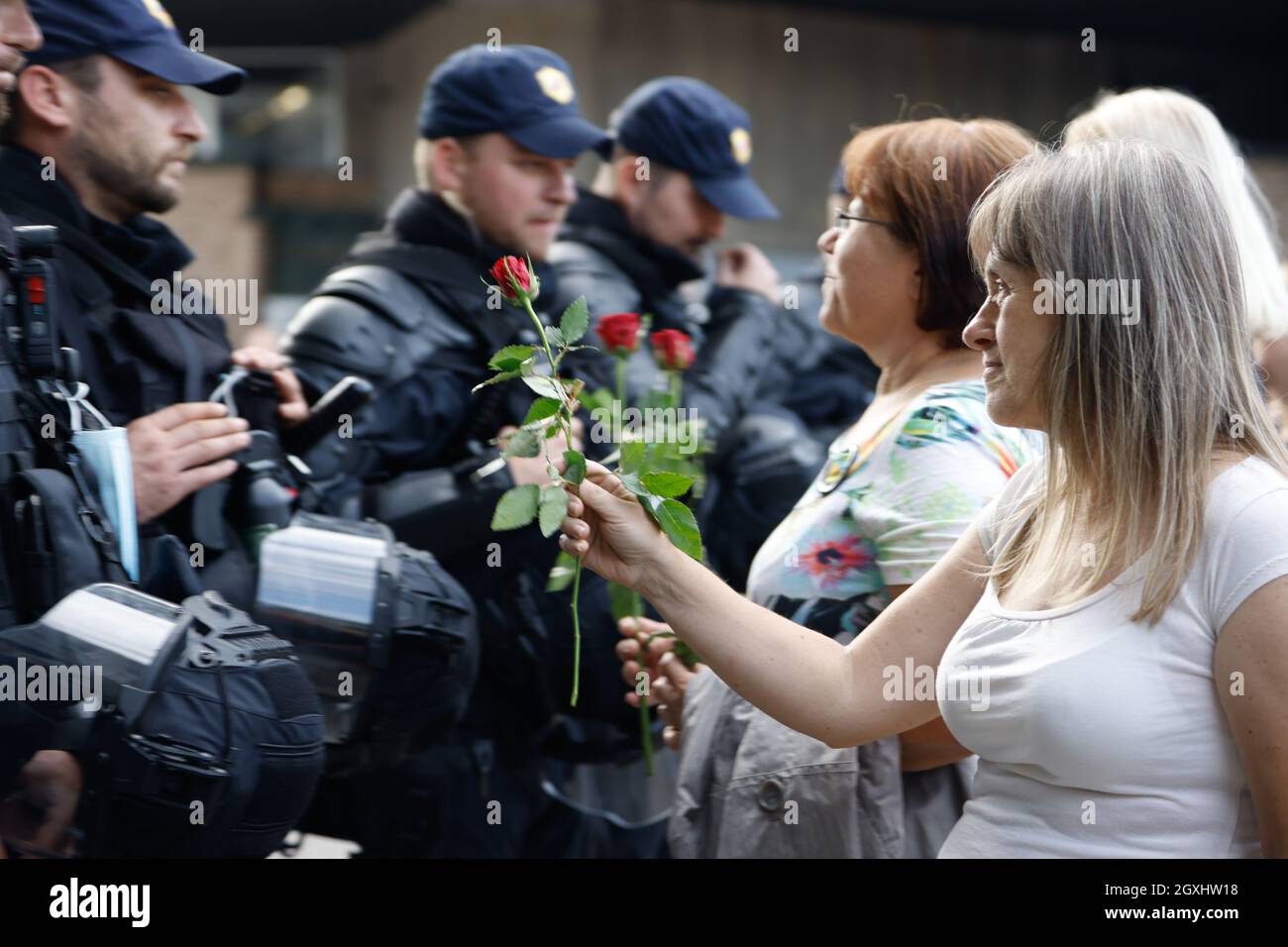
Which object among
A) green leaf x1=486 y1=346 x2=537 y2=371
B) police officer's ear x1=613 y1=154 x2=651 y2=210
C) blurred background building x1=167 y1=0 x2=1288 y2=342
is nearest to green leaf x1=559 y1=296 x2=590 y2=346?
green leaf x1=486 y1=346 x2=537 y2=371

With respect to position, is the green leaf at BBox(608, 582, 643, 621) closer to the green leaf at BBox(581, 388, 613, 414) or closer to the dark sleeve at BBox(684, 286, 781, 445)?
the green leaf at BBox(581, 388, 613, 414)

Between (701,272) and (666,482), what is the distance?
246cm

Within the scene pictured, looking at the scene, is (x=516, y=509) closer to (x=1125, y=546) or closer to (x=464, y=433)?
(x=1125, y=546)

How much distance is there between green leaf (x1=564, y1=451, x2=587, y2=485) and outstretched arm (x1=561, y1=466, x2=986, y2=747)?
2cm

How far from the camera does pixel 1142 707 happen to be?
1.62 metres

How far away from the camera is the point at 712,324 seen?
174 inches

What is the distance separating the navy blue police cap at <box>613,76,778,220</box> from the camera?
165 inches

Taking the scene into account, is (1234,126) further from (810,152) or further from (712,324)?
(712,324)

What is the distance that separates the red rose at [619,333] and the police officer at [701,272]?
3.47ft

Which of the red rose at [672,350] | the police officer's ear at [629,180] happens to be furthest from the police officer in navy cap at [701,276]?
the red rose at [672,350]

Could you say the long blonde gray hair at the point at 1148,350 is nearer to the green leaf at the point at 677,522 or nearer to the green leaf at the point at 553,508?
the green leaf at the point at 677,522

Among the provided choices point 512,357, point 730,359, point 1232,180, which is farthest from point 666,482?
point 730,359

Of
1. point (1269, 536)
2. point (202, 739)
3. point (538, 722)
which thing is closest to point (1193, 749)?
point (1269, 536)

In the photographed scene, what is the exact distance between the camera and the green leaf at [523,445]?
1908mm
